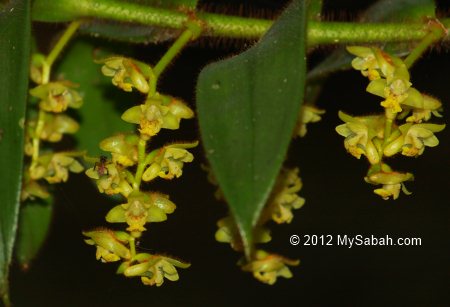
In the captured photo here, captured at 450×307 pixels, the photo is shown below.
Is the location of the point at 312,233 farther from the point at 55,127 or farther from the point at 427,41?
the point at 427,41

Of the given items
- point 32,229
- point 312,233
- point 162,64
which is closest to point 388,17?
point 162,64

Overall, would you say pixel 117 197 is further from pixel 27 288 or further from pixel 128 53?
pixel 27 288

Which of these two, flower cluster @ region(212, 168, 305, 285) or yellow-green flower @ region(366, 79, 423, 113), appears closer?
yellow-green flower @ region(366, 79, 423, 113)

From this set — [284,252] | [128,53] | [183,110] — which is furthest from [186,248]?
[183,110]

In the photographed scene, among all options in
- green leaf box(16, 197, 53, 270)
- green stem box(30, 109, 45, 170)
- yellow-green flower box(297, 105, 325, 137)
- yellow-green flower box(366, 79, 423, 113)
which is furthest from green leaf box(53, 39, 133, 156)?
yellow-green flower box(366, 79, 423, 113)

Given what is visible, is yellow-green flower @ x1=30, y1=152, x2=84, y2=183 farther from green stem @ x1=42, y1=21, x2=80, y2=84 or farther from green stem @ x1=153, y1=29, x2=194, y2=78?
green stem @ x1=153, y1=29, x2=194, y2=78

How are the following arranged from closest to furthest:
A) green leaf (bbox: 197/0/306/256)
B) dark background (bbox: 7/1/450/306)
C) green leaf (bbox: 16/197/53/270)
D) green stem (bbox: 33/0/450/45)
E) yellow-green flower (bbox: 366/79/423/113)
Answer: green leaf (bbox: 197/0/306/256) → yellow-green flower (bbox: 366/79/423/113) → green stem (bbox: 33/0/450/45) → green leaf (bbox: 16/197/53/270) → dark background (bbox: 7/1/450/306)

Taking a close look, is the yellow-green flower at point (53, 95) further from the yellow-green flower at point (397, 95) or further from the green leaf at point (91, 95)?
the yellow-green flower at point (397, 95)
